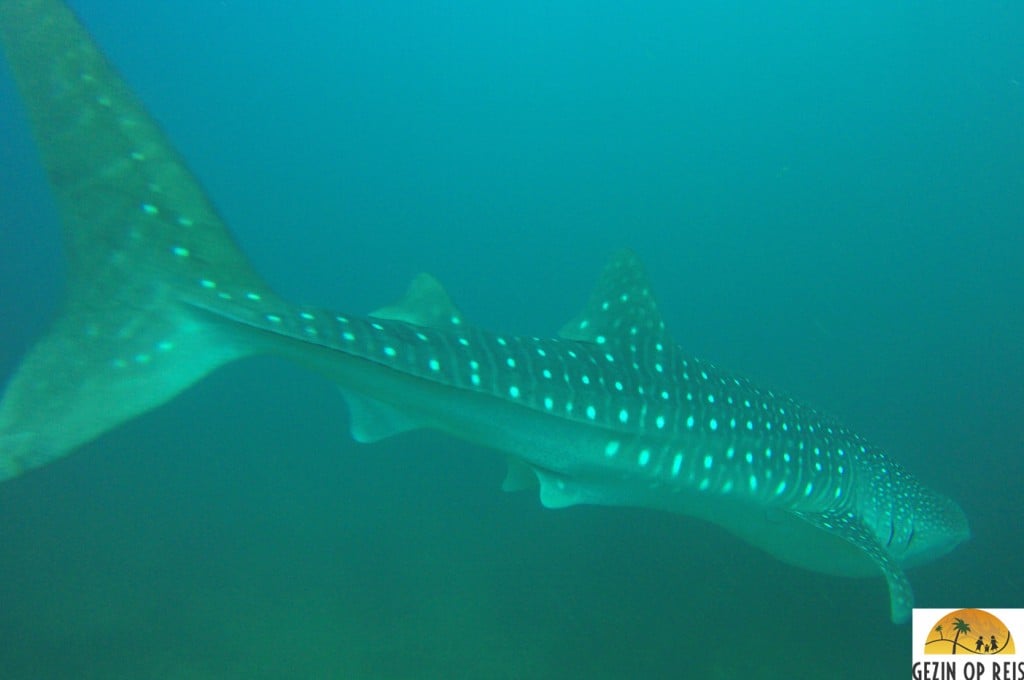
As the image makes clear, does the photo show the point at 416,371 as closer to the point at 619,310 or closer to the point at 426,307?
the point at 426,307

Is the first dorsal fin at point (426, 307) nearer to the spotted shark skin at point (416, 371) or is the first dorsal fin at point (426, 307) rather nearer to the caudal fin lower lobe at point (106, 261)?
the spotted shark skin at point (416, 371)

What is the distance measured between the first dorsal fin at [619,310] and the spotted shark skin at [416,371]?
0.01m

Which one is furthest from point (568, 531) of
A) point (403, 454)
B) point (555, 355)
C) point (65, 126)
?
point (65, 126)

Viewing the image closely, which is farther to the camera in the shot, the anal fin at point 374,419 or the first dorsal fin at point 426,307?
the first dorsal fin at point 426,307

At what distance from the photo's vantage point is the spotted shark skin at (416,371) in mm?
2529

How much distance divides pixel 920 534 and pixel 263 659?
568 centimetres

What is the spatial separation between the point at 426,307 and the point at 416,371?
0.74m

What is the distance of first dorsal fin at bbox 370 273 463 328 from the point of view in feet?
12.1

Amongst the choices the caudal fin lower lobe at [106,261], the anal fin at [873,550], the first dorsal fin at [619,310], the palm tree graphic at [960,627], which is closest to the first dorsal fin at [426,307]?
the caudal fin lower lobe at [106,261]

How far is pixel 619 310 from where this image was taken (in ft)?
14.6

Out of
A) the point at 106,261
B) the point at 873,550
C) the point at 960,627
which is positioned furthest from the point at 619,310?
the point at 960,627

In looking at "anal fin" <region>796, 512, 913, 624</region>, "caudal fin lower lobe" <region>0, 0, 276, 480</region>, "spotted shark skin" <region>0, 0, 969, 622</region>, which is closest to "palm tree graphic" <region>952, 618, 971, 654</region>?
"anal fin" <region>796, 512, 913, 624</region>

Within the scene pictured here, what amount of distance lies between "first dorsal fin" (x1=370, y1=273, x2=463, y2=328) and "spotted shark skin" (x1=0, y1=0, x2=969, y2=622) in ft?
0.03

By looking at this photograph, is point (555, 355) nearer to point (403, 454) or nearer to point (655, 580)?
point (655, 580)
